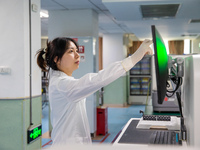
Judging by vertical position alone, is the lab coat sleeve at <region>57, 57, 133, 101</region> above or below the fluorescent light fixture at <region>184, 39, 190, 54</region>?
below

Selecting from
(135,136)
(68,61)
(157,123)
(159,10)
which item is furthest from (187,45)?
(68,61)

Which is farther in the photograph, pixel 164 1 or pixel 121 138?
pixel 164 1

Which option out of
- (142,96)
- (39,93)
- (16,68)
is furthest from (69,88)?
(142,96)

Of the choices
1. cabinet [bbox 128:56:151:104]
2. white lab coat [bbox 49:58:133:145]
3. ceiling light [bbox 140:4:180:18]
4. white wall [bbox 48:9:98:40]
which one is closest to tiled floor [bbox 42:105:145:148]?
cabinet [bbox 128:56:151:104]

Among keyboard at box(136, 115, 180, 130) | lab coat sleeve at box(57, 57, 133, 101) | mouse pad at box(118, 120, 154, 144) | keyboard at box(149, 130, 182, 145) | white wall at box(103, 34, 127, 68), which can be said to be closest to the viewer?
lab coat sleeve at box(57, 57, 133, 101)

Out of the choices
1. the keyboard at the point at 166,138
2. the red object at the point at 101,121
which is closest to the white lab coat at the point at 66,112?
the keyboard at the point at 166,138

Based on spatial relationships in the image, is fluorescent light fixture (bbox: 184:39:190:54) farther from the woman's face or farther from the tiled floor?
the woman's face

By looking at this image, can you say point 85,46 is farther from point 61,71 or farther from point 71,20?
point 61,71

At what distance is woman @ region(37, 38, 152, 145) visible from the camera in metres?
1.50

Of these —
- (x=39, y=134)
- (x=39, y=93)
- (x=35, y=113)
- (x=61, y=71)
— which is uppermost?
(x=61, y=71)

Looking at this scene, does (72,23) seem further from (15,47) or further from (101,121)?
(15,47)

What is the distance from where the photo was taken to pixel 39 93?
3.92 m

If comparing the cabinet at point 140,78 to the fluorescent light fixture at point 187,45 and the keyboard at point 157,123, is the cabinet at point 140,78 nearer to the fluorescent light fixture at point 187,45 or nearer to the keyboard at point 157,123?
the fluorescent light fixture at point 187,45

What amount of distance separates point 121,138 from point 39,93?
7.79 ft
